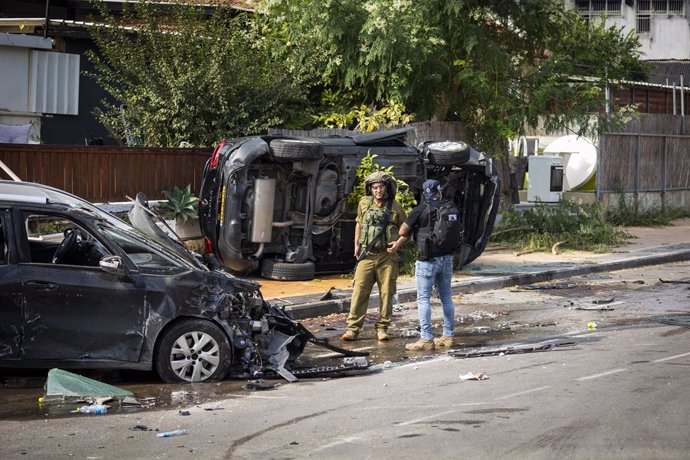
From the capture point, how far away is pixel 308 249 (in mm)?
14938

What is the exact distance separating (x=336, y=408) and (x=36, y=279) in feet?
8.71

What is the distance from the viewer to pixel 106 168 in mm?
15320

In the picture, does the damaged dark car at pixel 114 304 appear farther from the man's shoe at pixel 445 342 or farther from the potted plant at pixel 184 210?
the potted plant at pixel 184 210

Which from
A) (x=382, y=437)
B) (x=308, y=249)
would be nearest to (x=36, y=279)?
(x=382, y=437)

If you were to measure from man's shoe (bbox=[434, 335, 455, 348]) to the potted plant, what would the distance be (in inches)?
215

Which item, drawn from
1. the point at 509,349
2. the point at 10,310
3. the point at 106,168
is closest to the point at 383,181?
the point at 509,349

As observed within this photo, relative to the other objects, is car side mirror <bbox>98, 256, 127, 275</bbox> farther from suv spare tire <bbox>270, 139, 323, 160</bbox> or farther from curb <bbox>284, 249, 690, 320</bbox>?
suv spare tire <bbox>270, 139, 323, 160</bbox>

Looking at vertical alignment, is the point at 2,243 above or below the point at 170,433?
above

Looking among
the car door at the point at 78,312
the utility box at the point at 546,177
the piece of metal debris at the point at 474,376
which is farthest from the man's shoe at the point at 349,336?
Answer: the utility box at the point at 546,177

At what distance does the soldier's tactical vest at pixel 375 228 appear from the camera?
1124 centimetres

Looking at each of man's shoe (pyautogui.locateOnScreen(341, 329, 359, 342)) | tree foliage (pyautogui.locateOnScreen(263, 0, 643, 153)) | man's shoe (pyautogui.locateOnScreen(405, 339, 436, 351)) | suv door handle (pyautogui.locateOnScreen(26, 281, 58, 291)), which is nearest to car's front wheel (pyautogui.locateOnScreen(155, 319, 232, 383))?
suv door handle (pyautogui.locateOnScreen(26, 281, 58, 291))

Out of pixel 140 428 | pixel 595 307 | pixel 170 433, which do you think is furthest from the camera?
pixel 595 307

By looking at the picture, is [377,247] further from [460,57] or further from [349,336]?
[460,57]

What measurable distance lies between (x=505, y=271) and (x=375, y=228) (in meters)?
5.69
